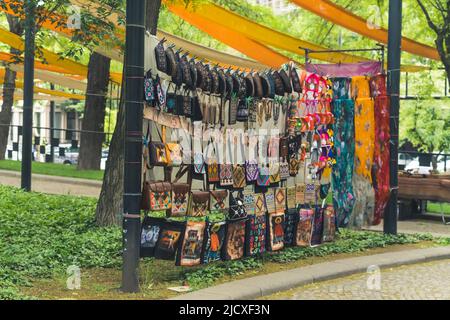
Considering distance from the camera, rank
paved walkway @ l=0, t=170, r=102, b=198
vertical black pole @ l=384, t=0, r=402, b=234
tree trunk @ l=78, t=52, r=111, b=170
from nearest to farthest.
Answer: vertical black pole @ l=384, t=0, r=402, b=234 < paved walkway @ l=0, t=170, r=102, b=198 < tree trunk @ l=78, t=52, r=111, b=170

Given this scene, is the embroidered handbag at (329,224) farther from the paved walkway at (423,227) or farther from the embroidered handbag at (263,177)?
the paved walkway at (423,227)

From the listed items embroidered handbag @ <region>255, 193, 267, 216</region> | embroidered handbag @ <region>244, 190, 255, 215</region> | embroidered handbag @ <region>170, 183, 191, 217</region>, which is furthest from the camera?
embroidered handbag @ <region>255, 193, 267, 216</region>

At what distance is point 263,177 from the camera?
371 inches

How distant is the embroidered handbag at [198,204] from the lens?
816 centimetres

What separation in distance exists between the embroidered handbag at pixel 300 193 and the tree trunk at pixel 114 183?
281 cm

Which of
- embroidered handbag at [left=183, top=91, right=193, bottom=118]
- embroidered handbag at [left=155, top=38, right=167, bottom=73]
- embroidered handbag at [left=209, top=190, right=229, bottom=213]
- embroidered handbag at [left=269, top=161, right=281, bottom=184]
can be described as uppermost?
embroidered handbag at [left=155, top=38, right=167, bottom=73]

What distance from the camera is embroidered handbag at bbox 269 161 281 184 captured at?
9625 mm

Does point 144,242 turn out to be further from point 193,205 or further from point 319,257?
point 319,257

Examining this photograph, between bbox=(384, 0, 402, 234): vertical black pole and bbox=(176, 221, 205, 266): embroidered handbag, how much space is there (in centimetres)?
490

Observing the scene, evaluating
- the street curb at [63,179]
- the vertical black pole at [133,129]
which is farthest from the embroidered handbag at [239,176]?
the street curb at [63,179]

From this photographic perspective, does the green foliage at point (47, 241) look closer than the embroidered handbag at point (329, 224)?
Yes

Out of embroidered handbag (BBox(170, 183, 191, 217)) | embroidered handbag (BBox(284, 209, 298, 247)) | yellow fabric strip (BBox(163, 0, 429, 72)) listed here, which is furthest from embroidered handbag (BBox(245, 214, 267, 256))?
yellow fabric strip (BBox(163, 0, 429, 72))

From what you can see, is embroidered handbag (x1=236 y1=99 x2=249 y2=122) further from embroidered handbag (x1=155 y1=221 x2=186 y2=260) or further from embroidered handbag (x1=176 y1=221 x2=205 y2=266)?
embroidered handbag (x1=155 y1=221 x2=186 y2=260)

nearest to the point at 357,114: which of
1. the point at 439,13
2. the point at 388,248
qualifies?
the point at 388,248
